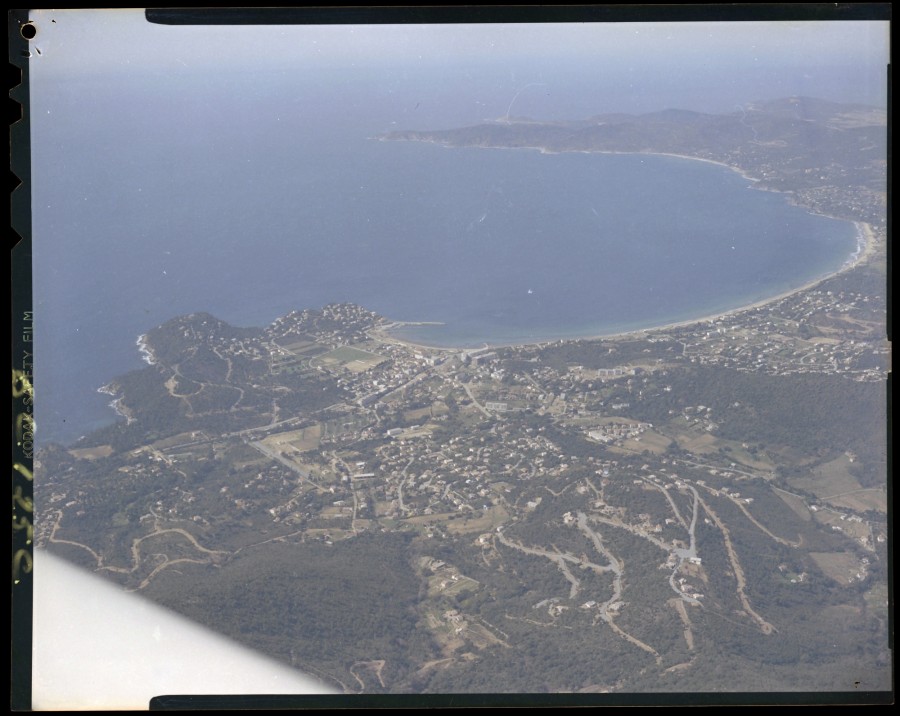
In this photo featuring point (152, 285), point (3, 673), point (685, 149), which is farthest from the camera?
point (685, 149)

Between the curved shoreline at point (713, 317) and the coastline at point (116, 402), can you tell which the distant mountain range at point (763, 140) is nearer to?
the curved shoreline at point (713, 317)

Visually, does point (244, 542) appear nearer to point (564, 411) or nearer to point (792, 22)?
point (564, 411)

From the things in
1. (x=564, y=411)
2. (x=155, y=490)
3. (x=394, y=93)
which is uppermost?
(x=394, y=93)

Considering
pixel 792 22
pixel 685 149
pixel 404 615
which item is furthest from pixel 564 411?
pixel 792 22

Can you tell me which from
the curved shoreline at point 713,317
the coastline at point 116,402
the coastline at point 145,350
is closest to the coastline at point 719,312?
the curved shoreline at point 713,317

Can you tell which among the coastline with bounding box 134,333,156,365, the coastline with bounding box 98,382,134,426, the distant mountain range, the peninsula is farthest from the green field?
the distant mountain range

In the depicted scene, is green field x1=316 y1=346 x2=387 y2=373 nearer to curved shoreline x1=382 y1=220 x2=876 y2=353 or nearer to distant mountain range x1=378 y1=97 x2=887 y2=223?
curved shoreline x1=382 y1=220 x2=876 y2=353
